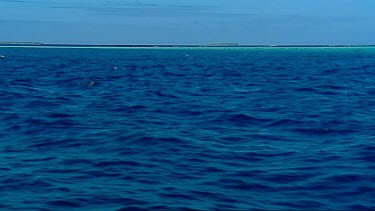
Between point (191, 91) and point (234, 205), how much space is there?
25003 millimetres

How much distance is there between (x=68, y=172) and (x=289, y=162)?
642 centimetres

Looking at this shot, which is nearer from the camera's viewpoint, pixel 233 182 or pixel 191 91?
pixel 233 182

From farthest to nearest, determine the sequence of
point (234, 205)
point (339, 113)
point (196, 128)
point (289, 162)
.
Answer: point (339, 113) → point (196, 128) → point (289, 162) → point (234, 205)

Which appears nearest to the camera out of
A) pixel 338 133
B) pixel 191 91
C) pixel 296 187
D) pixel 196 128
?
pixel 296 187

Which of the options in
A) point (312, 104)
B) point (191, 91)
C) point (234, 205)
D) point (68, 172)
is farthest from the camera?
point (191, 91)

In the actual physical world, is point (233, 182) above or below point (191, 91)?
below

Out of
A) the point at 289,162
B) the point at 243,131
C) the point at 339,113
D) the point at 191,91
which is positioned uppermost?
the point at 191,91

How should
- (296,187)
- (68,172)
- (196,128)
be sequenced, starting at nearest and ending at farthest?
1. (296,187)
2. (68,172)
3. (196,128)

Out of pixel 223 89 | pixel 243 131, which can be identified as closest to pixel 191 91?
pixel 223 89

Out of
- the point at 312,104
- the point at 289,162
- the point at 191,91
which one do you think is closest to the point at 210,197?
the point at 289,162

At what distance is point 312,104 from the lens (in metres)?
27.7

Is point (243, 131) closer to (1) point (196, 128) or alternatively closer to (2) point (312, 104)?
(1) point (196, 128)

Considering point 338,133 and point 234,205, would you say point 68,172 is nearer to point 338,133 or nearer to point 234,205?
point 234,205

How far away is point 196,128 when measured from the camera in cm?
2016
